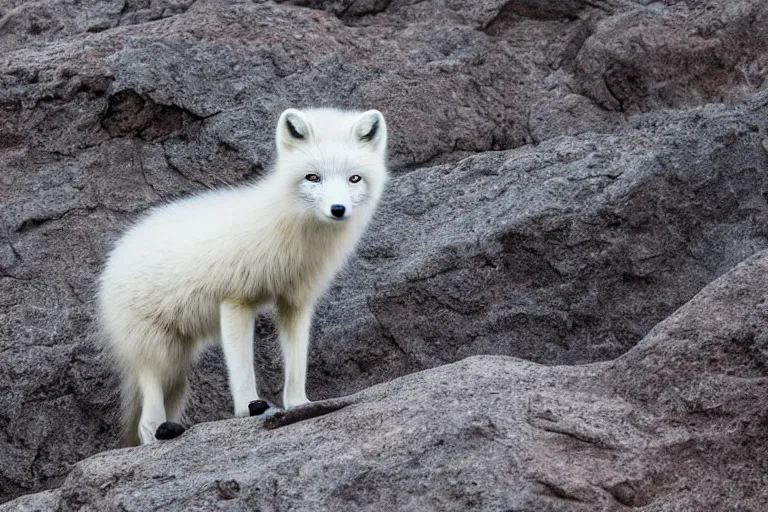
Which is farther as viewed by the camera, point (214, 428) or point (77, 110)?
point (77, 110)

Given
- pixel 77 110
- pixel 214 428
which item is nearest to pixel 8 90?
pixel 77 110

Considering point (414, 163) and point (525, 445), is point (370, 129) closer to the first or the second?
point (414, 163)

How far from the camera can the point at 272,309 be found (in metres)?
7.04

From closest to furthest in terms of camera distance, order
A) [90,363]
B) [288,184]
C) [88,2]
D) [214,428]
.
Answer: [214,428] < [288,184] < [90,363] < [88,2]

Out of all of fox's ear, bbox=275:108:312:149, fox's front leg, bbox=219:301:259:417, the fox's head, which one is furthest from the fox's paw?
fox's ear, bbox=275:108:312:149

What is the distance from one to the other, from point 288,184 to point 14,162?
2.16 m

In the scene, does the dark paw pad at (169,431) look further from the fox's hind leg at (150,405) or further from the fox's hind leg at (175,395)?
the fox's hind leg at (175,395)

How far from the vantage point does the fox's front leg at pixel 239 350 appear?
231 inches

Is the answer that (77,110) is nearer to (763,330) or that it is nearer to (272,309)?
(272,309)

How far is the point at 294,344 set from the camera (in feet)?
20.1

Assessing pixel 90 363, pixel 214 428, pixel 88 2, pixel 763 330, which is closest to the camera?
pixel 763 330

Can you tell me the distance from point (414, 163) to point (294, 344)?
6.35ft

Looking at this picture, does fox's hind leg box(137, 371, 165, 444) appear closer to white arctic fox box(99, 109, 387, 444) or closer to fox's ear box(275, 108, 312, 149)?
white arctic fox box(99, 109, 387, 444)

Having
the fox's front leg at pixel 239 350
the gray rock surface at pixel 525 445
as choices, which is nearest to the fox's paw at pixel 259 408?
the gray rock surface at pixel 525 445
